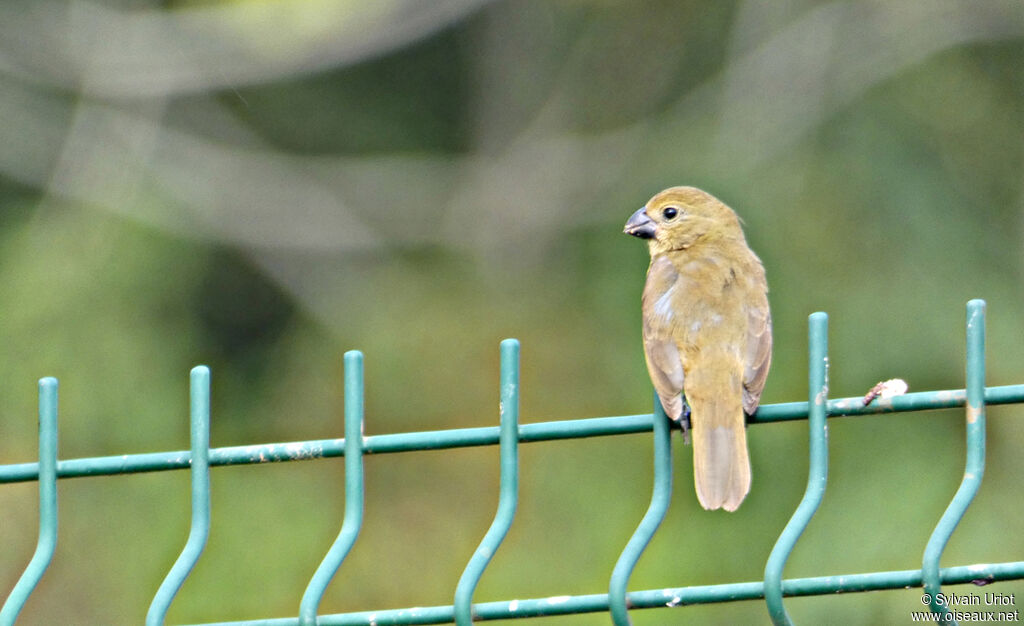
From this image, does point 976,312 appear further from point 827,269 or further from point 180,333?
point 180,333

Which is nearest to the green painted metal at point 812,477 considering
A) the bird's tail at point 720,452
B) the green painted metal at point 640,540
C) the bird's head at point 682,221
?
the green painted metal at point 640,540

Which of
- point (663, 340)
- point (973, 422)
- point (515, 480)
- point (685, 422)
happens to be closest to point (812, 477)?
point (973, 422)

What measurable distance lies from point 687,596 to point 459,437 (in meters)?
0.48

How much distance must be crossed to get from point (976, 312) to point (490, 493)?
5.45 m

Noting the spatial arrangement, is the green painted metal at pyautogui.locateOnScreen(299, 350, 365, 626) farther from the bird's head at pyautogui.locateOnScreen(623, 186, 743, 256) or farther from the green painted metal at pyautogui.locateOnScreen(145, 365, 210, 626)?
the bird's head at pyautogui.locateOnScreen(623, 186, 743, 256)

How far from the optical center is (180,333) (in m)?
9.03

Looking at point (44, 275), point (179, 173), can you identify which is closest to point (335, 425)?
point (44, 275)

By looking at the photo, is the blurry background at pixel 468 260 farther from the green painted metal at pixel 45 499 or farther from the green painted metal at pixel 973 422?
the green painted metal at pixel 45 499

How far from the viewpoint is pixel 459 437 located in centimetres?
288

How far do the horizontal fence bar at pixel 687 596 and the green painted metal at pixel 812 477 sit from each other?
23 millimetres

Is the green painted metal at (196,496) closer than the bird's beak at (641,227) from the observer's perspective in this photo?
Yes

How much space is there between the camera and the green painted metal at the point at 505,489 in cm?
286

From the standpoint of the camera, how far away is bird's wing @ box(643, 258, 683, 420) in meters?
4.14

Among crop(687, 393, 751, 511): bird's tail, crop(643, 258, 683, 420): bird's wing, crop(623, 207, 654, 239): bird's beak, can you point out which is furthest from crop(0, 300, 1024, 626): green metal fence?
crop(623, 207, 654, 239): bird's beak
